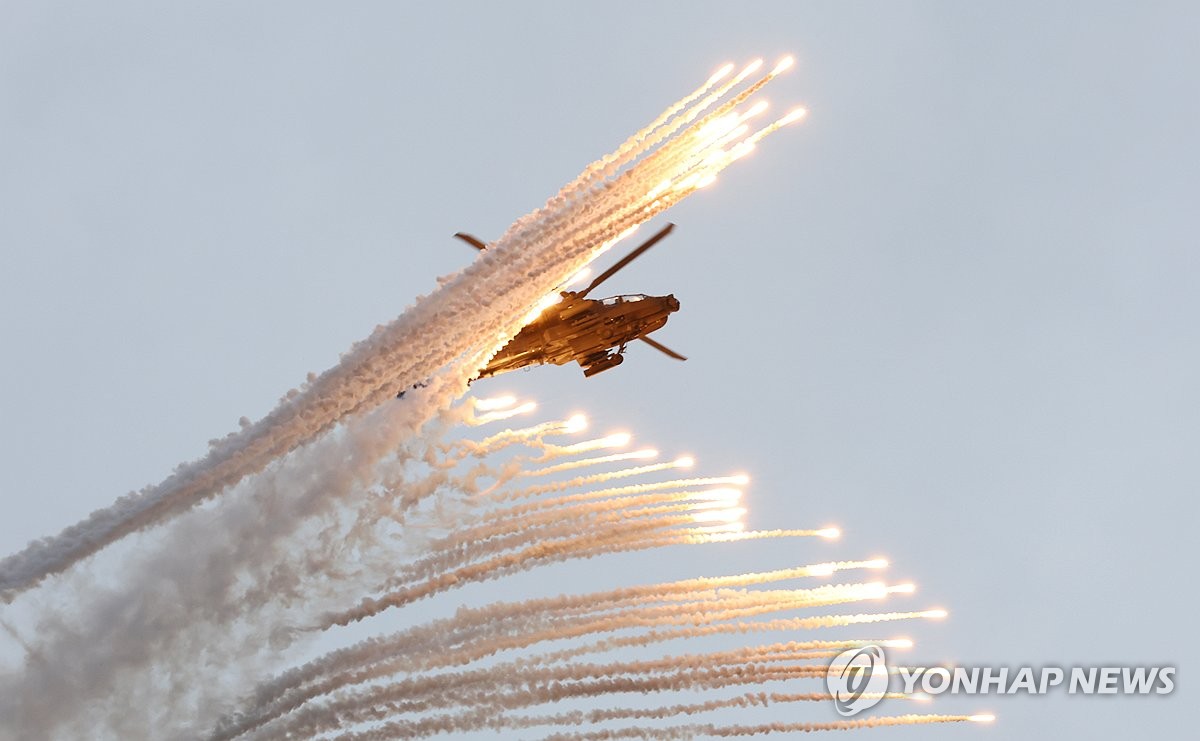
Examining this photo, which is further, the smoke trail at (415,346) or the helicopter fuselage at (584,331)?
Answer: the helicopter fuselage at (584,331)

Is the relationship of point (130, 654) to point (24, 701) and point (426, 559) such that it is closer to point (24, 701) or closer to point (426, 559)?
point (24, 701)

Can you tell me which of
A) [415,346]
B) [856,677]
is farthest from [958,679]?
[415,346]

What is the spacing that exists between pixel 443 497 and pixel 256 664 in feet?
24.4

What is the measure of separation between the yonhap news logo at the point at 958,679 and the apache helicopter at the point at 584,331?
12163 millimetres

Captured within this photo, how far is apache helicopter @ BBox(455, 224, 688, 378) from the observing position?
5100 centimetres

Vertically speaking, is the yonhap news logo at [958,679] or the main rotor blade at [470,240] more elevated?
the main rotor blade at [470,240]

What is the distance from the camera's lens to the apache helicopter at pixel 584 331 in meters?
51.0

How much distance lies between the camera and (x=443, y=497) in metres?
49.7

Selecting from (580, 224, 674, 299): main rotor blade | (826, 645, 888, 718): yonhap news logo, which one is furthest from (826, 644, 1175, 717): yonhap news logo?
(580, 224, 674, 299): main rotor blade

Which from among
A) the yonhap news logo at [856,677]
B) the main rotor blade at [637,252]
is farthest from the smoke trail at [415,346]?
the yonhap news logo at [856,677]

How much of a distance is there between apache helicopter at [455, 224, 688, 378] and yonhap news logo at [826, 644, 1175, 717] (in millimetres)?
12163

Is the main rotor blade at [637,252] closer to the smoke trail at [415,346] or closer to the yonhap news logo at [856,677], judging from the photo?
the smoke trail at [415,346]

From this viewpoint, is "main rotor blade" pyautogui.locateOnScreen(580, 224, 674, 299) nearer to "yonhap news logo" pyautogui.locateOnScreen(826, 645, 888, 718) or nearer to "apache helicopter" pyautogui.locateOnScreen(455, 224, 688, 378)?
"apache helicopter" pyautogui.locateOnScreen(455, 224, 688, 378)

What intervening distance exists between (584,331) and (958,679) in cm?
1538
